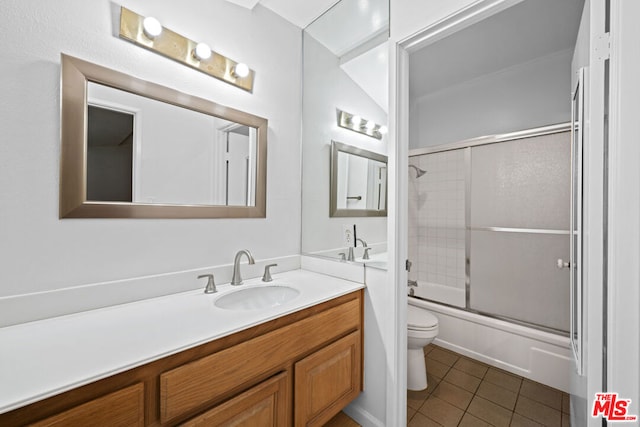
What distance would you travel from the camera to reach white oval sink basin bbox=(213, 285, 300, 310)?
140cm

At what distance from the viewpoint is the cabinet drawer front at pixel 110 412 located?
25.6 inches

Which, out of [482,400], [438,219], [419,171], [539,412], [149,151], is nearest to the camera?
[149,151]

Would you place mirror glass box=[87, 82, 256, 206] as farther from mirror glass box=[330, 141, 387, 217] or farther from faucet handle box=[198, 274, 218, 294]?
mirror glass box=[330, 141, 387, 217]

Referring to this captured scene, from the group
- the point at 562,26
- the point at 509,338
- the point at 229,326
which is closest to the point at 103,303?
the point at 229,326

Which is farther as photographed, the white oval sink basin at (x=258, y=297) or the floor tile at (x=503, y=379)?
the floor tile at (x=503, y=379)

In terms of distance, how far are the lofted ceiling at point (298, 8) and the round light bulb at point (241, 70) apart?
1.32 feet

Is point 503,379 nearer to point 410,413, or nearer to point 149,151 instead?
point 410,413

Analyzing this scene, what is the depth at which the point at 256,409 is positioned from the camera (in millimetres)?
1019

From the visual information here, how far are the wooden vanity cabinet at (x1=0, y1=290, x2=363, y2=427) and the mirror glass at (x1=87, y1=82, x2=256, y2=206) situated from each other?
773 millimetres

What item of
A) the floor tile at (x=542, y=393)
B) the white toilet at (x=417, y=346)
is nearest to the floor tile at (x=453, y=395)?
the white toilet at (x=417, y=346)

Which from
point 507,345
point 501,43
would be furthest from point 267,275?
point 501,43

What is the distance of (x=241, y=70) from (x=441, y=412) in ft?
7.81

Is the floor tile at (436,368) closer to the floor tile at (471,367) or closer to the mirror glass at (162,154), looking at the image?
the floor tile at (471,367)

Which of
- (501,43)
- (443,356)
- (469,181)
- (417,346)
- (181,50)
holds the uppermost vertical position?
A: (501,43)
